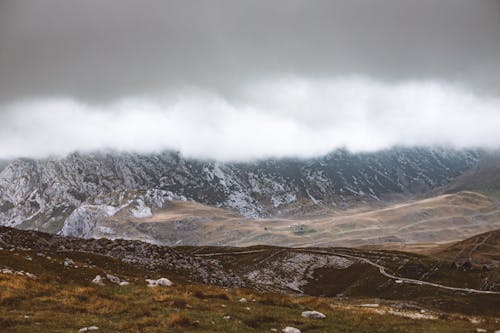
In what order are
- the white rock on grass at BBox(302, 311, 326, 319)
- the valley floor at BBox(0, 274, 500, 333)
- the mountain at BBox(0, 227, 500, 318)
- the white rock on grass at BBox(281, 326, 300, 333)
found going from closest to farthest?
1. the white rock on grass at BBox(281, 326, 300, 333)
2. the valley floor at BBox(0, 274, 500, 333)
3. the white rock on grass at BBox(302, 311, 326, 319)
4. the mountain at BBox(0, 227, 500, 318)

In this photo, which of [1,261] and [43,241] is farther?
[43,241]

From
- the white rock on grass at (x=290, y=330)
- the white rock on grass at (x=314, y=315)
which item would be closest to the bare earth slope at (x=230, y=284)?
the white rock on grass at (x=314, y=315)

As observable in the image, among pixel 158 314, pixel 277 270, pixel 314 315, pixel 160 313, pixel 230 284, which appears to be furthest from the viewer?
pixel 277 270

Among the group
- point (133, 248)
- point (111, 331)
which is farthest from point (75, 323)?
point (133, 248)

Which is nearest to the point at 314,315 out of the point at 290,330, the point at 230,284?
the point at 290,330

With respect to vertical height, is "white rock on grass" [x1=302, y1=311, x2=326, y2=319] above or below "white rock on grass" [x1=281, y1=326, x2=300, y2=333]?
below

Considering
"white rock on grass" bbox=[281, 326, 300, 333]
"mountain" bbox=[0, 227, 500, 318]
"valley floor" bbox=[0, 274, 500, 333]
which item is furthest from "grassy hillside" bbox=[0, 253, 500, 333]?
"mountain" bbox=[0, 227, 500, 318]

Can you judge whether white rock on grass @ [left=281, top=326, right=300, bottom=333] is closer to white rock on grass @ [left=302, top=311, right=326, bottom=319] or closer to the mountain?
white rock on grass @ [left=302, top=311, right=326, bottom=319]

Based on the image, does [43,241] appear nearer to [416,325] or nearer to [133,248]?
[133,248]

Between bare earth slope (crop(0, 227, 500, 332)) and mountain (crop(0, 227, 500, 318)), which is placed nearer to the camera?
bare earth slope (crop(0, 227, 500, 332))

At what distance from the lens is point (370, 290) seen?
125 m

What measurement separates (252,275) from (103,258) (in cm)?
8259

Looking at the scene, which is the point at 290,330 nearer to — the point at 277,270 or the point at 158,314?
the point at 158,314

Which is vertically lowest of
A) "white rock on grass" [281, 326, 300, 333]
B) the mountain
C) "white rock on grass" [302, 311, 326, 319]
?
the mountain
